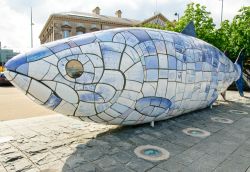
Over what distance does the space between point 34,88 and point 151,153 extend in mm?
2564

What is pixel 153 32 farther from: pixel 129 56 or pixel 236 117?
pixel 236 117

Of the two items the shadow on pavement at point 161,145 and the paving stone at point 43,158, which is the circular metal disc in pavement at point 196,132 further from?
the paving stone at point 43,158

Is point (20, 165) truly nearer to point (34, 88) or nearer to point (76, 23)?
point (34, 88)

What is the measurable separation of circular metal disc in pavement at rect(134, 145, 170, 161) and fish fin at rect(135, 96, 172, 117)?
0.92 metres

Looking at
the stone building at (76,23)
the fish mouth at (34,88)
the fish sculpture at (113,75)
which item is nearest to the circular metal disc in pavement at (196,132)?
the fish sculpture at (113,75)

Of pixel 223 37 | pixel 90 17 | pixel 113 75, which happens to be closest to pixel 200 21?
pixel 223 37

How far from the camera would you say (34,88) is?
4.20 meters

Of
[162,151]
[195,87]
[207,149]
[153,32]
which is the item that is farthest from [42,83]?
[195,87]

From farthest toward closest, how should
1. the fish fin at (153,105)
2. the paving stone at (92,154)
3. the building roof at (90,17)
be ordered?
the building roof at (90,17)
the fish fin at (153,105)
the paving stone at (92,154)

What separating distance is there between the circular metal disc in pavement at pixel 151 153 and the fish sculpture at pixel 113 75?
0.86 meters

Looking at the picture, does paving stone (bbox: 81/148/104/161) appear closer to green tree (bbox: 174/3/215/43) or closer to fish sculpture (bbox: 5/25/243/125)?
fish sculpture (bbox: 5/25/243/125)

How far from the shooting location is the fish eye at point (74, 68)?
14.3 feet

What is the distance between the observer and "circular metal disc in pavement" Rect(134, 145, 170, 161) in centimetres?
455

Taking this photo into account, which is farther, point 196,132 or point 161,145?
point 196,132
